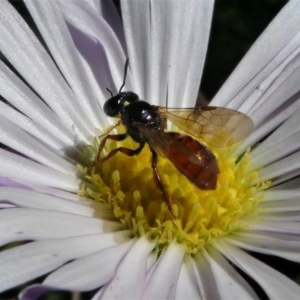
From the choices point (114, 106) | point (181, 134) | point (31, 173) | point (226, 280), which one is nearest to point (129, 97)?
point (114, 106)

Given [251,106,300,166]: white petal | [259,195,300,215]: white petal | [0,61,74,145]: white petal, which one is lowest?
[259,195,300,215]: white petal

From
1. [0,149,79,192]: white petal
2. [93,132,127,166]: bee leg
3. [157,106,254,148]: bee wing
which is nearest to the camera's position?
[0,149,79,192]: white petal

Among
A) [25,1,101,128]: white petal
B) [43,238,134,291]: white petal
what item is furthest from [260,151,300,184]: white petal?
[43,238,134,291]: white petal

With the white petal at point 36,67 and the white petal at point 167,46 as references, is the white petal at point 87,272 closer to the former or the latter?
the white petal at point 36,67

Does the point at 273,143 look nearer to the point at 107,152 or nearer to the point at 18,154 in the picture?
the point at 107,152

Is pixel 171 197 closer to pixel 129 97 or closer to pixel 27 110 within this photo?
pixel 129 97

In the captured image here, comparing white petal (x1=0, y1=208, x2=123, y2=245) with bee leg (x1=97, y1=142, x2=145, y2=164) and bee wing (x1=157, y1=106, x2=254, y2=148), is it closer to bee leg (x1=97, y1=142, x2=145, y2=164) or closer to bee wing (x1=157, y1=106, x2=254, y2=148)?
bee leg (x1=97, y1=142, x2=145, y2=164)

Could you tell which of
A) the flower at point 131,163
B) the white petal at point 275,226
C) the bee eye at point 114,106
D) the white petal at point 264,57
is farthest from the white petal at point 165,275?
the white petal at point 264,57

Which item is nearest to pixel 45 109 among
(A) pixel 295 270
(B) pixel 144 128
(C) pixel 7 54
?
(C) pixel 7 54
